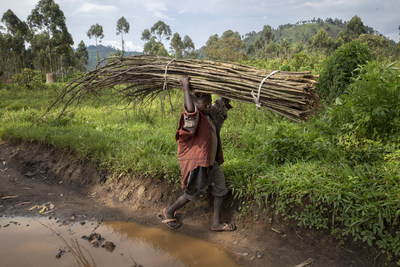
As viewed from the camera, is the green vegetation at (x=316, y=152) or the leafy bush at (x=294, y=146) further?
the leafy bush at (x=294, y=146)

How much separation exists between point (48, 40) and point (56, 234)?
2822 centimetres

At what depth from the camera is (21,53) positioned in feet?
99.2

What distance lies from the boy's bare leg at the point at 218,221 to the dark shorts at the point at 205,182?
0.24 feet

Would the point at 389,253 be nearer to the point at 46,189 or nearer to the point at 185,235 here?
the point at 185,235

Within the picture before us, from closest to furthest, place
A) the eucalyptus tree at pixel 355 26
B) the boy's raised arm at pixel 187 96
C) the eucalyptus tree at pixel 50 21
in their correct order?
the boy's raised arm at pixel 187 96
the eucalyptus tree at pixel 50 21
the eucalyptus tree at pixel 355 26

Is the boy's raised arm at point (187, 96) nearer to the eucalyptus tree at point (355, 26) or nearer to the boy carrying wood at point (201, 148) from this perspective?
the boy carrying wood at point (201, 148)

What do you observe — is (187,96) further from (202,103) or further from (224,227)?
(224,227)

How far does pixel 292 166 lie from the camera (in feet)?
9.91

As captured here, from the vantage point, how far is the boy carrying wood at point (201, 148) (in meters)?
2.57

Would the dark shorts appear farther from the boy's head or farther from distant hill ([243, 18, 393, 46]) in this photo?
distant hill ([243, 18, 393, 46])

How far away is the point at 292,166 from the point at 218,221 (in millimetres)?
1021

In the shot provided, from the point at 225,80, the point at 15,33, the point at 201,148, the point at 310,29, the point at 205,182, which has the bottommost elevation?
the point at 205,182

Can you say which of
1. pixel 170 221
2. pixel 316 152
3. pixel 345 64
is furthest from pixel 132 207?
pixel 345 64

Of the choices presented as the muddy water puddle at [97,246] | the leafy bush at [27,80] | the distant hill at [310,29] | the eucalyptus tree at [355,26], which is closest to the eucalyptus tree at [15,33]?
the leafy bush at [27,80]
